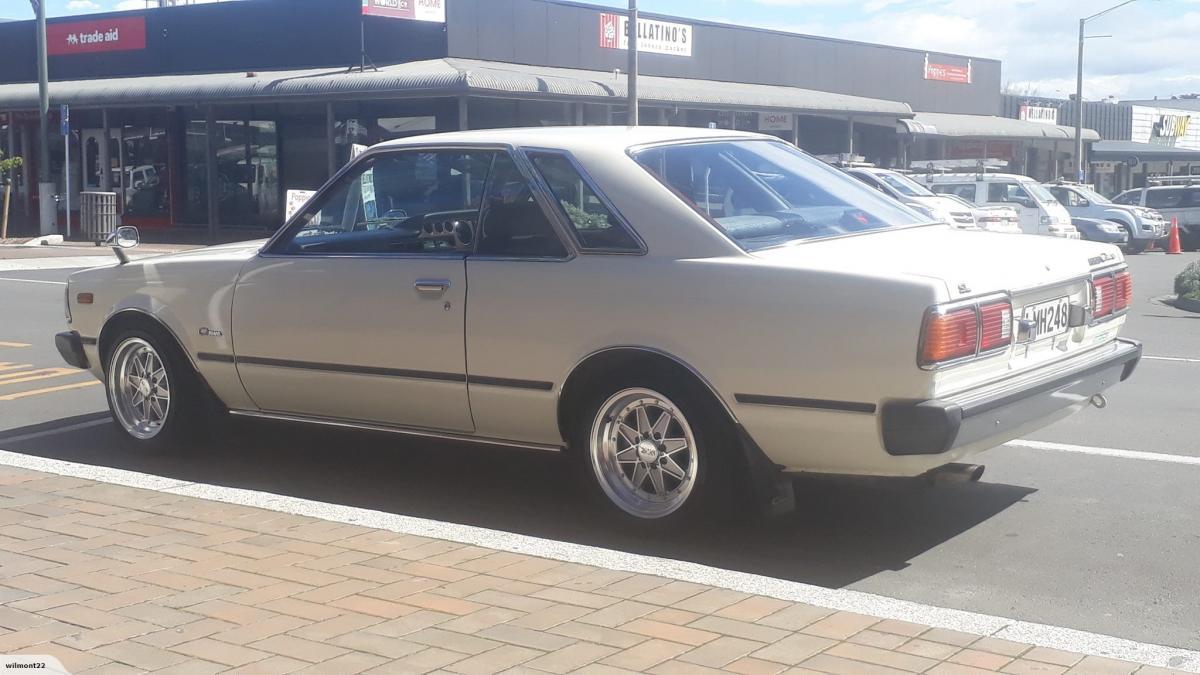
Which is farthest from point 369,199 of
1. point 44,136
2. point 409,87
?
point 44,136

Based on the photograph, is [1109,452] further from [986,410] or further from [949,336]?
[949,336]

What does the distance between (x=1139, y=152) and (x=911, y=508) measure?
5825 centimetres

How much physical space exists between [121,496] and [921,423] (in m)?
3.71

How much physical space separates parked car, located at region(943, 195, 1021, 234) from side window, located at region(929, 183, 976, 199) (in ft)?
8.58

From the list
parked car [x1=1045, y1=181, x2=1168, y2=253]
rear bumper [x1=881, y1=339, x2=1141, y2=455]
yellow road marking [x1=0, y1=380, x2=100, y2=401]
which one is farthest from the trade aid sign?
rear bumper [x1=881, y1=339, x2=1141, y2=455]

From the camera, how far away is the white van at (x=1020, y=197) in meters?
26.6

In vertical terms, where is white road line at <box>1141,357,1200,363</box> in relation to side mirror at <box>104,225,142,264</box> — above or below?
below

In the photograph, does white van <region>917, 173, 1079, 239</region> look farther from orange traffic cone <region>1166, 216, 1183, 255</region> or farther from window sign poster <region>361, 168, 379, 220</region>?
window sign poster <region>361, 168, 379, 220</region>

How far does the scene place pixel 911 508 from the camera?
613cm

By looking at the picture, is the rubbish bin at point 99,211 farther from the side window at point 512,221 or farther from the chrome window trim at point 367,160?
the side window at point 512,221

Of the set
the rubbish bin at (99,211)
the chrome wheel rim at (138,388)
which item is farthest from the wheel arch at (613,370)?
the rubbish bin at (99,211)

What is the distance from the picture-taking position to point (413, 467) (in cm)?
711

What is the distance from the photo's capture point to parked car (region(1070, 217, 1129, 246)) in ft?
98.6

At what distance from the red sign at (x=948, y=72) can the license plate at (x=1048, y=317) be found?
40.6m
